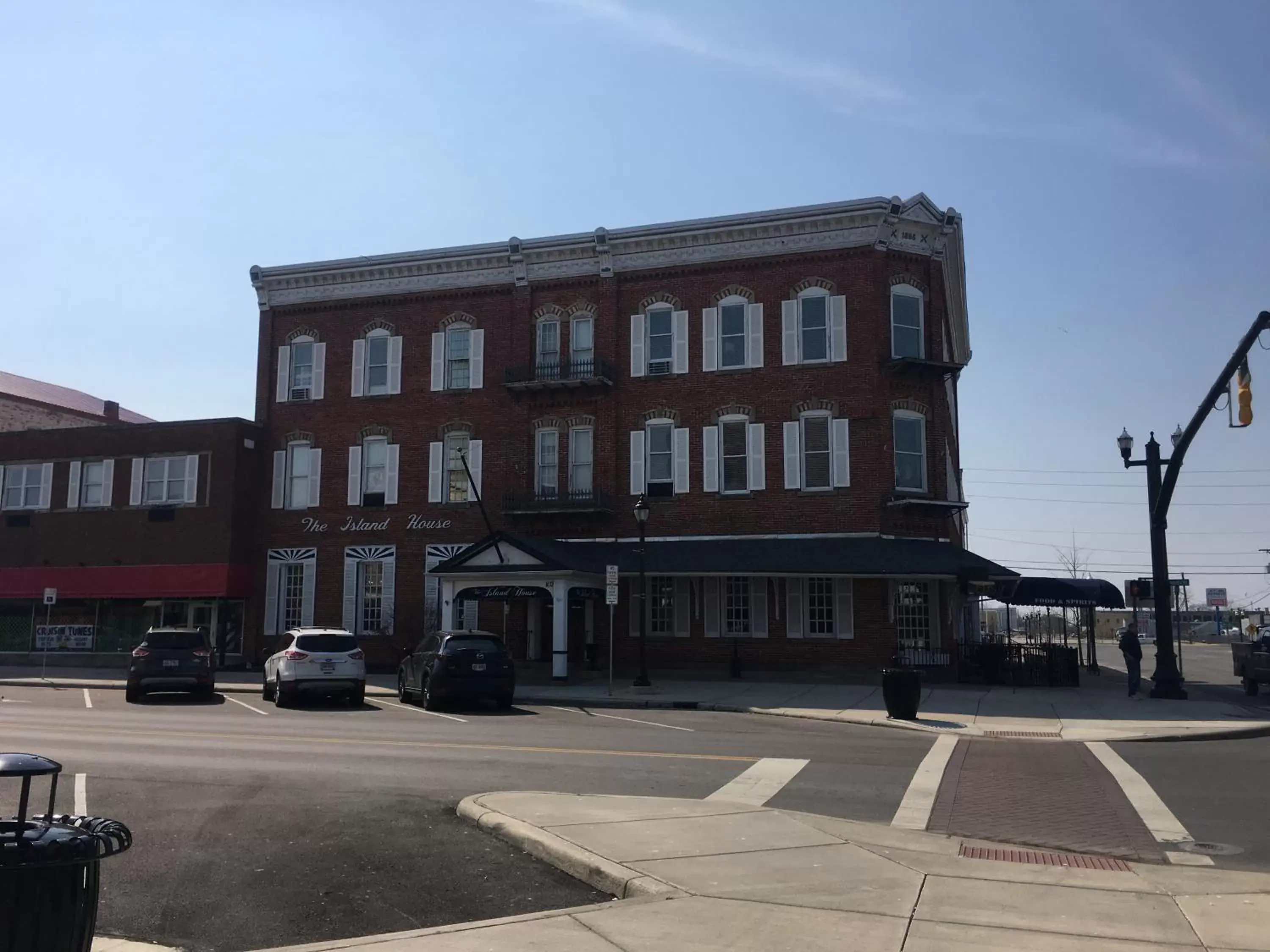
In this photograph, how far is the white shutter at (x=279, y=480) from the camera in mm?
35938

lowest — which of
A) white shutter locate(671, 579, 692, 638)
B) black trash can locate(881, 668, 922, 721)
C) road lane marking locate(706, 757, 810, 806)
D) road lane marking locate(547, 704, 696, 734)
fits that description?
road lane marking locate(547, 704, 696, 734)

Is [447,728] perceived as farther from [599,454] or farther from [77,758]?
[599,454]

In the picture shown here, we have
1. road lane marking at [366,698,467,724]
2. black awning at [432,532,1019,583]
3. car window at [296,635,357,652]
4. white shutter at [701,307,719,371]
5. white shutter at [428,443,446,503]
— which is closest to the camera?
road lane marking at [366,698,467,724]

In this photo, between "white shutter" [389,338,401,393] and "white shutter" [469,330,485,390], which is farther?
"white shutter" [389,338,401,393]

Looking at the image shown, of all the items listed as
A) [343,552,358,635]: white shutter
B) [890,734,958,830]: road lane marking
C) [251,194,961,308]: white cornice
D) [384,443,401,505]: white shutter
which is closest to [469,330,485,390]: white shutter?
[251,194,961,308]: white cornice

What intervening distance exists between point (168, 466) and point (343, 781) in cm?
2757

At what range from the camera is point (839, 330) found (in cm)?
3048

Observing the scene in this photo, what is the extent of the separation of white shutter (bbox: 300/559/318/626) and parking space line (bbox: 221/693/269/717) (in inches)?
Answer: 334

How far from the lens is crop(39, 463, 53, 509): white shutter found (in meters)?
37.1

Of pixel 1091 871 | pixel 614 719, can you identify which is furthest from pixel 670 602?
pixel 1091 871

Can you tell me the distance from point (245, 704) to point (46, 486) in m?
19.1

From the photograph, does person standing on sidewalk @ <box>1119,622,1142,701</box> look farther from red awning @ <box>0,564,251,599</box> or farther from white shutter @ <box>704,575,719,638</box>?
red awning @ <box>0,564,251,599</box>

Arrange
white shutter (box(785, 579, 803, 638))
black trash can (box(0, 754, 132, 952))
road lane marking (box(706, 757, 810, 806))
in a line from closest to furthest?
black trash can (box(0, 754, 132, 952))
road lane marking (box(706, 757, 810, 806))
white shutter (box(785, 579, 803, 638))

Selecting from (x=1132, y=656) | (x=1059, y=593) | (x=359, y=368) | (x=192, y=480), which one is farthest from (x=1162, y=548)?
(x=192, y=480)
